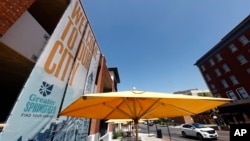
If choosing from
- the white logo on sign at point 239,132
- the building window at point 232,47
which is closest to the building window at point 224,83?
the building window at point 232,47

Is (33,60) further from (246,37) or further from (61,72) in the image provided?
(246,37)

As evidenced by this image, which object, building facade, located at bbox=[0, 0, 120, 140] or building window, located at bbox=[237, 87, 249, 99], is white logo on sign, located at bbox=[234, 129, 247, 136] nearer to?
building facade, located at bbox=[0, 0, 120, 140]

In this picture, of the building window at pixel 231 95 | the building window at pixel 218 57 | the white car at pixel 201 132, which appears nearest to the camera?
the white car at pixel 201 132

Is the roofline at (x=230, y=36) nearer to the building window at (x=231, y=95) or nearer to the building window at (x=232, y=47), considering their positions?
the building window at (x=232, y=47)

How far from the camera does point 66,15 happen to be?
219 inches

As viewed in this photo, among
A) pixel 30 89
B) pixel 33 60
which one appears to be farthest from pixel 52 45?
pixel 30 89

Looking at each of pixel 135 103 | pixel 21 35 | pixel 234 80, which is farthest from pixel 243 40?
pixel 21 35

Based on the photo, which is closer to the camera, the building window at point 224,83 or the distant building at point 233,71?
the distant building at point 233,71

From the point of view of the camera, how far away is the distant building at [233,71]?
27.5 metres

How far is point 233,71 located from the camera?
3058cm

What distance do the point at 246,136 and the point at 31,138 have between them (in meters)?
5.28


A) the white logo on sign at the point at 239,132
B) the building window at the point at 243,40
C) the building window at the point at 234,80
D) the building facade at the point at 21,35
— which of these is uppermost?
the building window at the point at 243,40

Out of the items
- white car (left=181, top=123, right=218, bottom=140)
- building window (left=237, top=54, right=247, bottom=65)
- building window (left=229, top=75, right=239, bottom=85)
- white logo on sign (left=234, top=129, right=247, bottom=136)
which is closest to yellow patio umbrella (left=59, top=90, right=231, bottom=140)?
white logo on sign (left=234, top=129, right=247, bottom=136)

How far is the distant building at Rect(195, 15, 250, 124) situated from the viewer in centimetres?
2754
